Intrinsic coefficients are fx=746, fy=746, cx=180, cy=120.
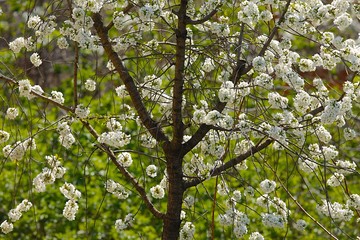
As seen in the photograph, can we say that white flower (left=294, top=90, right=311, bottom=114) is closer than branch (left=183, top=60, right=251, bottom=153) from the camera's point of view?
Yes

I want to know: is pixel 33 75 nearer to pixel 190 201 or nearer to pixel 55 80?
pixel 55 80

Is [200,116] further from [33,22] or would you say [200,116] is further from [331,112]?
[33,22]

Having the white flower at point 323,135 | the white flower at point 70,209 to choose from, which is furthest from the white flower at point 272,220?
the white flower at point 70,209

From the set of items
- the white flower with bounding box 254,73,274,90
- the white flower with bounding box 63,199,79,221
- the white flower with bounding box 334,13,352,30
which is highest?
the white flower with bounding box 334,13,352,30

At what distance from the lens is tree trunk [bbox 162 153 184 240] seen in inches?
94.1

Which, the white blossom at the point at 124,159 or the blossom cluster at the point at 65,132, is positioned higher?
the white blossom at the point at 124,159

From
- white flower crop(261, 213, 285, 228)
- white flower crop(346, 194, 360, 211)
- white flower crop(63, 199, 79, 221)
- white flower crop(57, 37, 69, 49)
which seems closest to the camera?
white flower crop(261, 213, 285, 228)

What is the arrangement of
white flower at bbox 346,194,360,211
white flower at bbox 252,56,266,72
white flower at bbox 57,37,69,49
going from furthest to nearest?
1. white flower at bbox 346,194,360,211
2. white flower at bbox 57,37,69,49
3. white flower at bbox 252,56,266,72

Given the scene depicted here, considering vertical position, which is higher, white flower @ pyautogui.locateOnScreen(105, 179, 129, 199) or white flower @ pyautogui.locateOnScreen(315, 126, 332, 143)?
white flower @ pyautogui.locateOnScreen(315, 126, 332, 143)

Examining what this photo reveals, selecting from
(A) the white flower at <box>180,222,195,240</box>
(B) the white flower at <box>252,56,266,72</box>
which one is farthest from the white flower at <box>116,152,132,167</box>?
(B) the white flower at <box>252,56,266,72</box>

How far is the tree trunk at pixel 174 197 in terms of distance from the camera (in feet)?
7.84

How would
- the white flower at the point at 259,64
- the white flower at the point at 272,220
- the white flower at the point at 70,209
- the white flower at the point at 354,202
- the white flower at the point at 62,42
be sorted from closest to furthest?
the white flower at the point at 259,64 → the white flower at the point at 272,220 → the white flower at the point at 62,42 → the white flower at the point at 354,202 → the white flower at the point at 70,209

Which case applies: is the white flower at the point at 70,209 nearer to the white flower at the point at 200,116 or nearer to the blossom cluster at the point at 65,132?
the blossom cluster at the point at 65,132

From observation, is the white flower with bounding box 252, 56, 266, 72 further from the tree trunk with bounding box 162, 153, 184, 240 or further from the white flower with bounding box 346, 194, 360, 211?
the white flower with bounding box 346, 194, 360, 211
